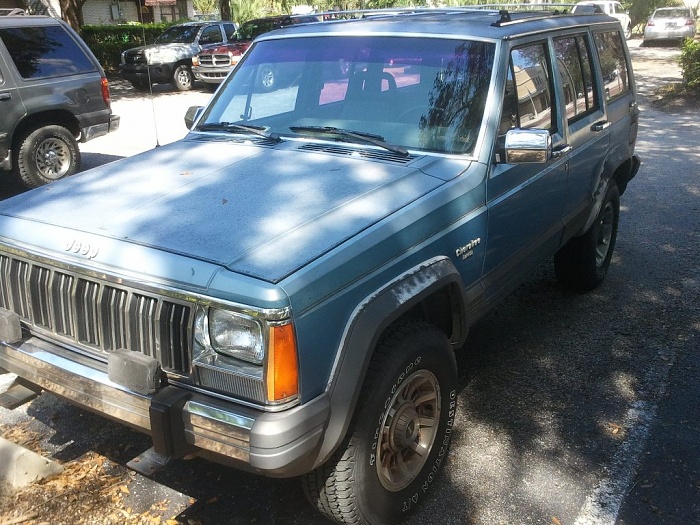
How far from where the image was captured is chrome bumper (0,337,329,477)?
2.28 m

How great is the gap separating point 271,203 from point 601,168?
301 centimetres

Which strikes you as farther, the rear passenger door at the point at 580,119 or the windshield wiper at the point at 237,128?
the rear passenger door at the point at 580,119

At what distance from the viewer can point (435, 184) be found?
124 inches

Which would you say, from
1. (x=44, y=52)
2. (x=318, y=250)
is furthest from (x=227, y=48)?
(x=318, y=250)

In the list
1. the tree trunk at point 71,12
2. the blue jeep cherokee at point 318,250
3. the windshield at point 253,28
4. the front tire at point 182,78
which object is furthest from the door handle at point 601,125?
the front tire at point 182,78

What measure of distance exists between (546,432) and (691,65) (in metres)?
14.2

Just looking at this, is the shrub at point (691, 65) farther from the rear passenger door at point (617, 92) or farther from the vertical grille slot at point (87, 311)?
the vertical grille slot at point (87, 311)

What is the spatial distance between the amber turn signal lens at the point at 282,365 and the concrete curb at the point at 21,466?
1599 mm

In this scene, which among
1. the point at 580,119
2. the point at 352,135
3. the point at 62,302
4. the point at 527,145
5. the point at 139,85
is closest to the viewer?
the point at 62,302

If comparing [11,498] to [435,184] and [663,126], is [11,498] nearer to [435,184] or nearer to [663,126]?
[435,184]

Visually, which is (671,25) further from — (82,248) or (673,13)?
(82,248)

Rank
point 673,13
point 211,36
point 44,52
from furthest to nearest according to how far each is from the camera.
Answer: point 673,13 → point 211,36 → point 44,52

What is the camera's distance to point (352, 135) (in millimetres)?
3580

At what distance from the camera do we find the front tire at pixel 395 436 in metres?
2.64
